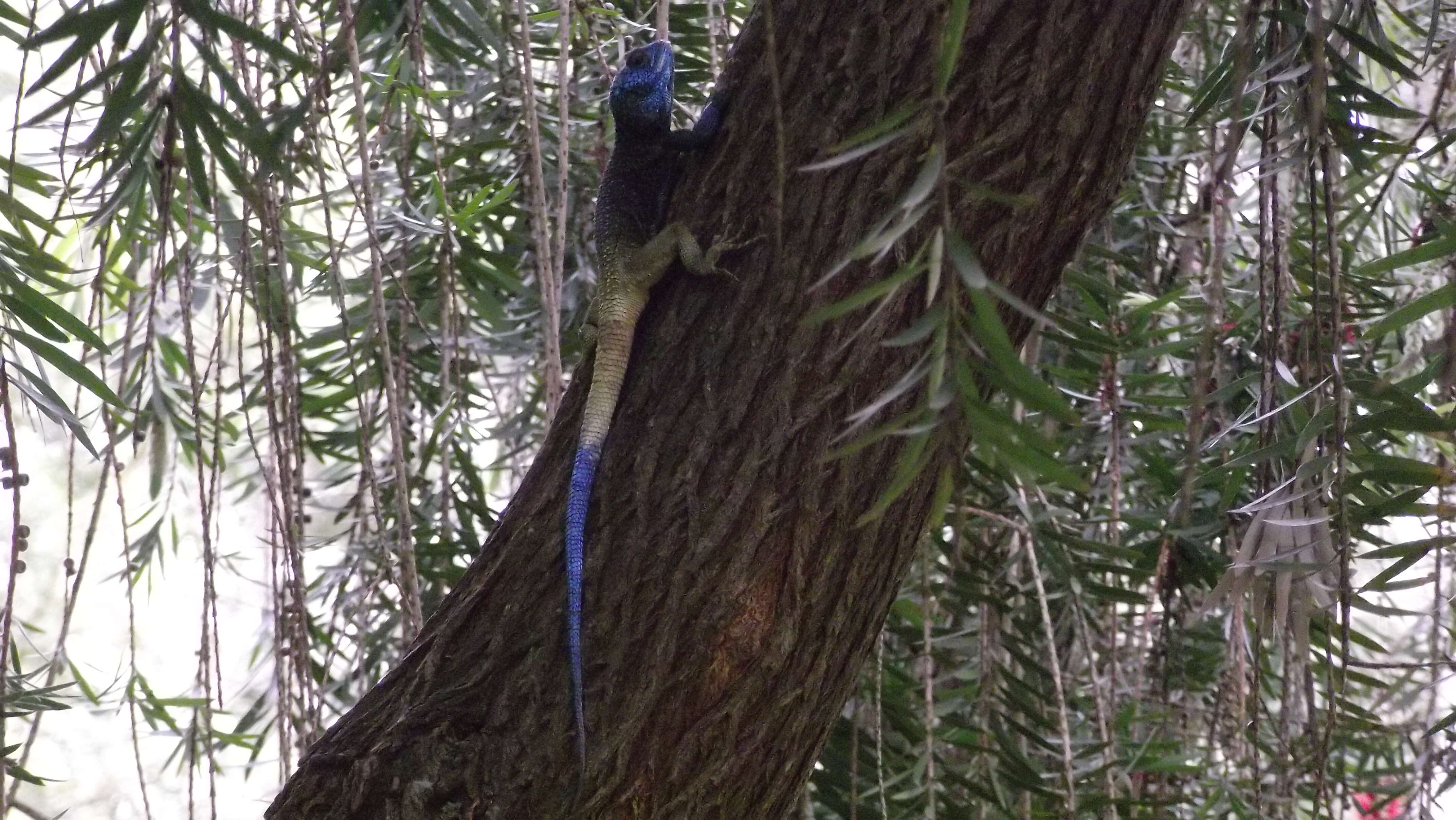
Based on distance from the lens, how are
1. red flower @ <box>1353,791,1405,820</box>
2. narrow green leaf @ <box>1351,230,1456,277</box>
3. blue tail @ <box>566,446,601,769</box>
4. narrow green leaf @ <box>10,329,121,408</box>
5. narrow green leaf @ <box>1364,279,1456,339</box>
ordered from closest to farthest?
narrow green leaf @ <box>1364,279,1456,339</box>, narrow green leaf @ <box>1351,230,1456,277</box>, blue tail @ <box>566,446,601,769</box>, narrow green leaf @ <box>10,329,121,408</box>, red flower @ <box>1353,791,1405,820</box>

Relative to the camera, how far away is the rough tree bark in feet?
3.70

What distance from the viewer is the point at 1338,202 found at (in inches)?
41.1

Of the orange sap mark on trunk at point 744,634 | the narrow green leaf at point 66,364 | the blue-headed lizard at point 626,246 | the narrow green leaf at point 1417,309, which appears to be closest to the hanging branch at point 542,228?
the blue-headed lizard at point 626,246

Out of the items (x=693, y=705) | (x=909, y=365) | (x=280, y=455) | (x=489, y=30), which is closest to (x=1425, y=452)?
(x=909, y=365)

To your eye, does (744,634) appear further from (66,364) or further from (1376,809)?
(1376,809)

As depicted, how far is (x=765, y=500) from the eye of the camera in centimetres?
117

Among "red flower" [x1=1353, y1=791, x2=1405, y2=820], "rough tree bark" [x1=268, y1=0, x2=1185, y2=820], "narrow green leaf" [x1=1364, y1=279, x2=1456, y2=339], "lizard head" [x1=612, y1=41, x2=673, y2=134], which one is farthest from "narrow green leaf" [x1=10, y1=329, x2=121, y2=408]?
"red flower" [x1=1353, y1=791, x2=1405, y2=820]

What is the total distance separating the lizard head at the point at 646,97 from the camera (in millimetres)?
1970

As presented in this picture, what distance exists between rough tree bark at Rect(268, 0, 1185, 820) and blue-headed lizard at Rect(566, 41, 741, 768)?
0.8 inches

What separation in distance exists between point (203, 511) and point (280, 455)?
0.43 feet

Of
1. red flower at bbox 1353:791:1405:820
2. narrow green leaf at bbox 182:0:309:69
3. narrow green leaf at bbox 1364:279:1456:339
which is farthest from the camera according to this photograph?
red flower at bbox 1353:791:1405:820

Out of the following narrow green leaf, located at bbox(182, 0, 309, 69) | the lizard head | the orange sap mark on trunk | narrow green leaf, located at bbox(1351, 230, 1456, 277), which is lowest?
the orange sap mark on trunk

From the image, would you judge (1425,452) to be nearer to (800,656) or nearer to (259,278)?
(800,656)

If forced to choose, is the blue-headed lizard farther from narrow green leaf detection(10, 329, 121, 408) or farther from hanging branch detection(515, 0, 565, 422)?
narrow green leaf detection(10, 329, 121, 408)
